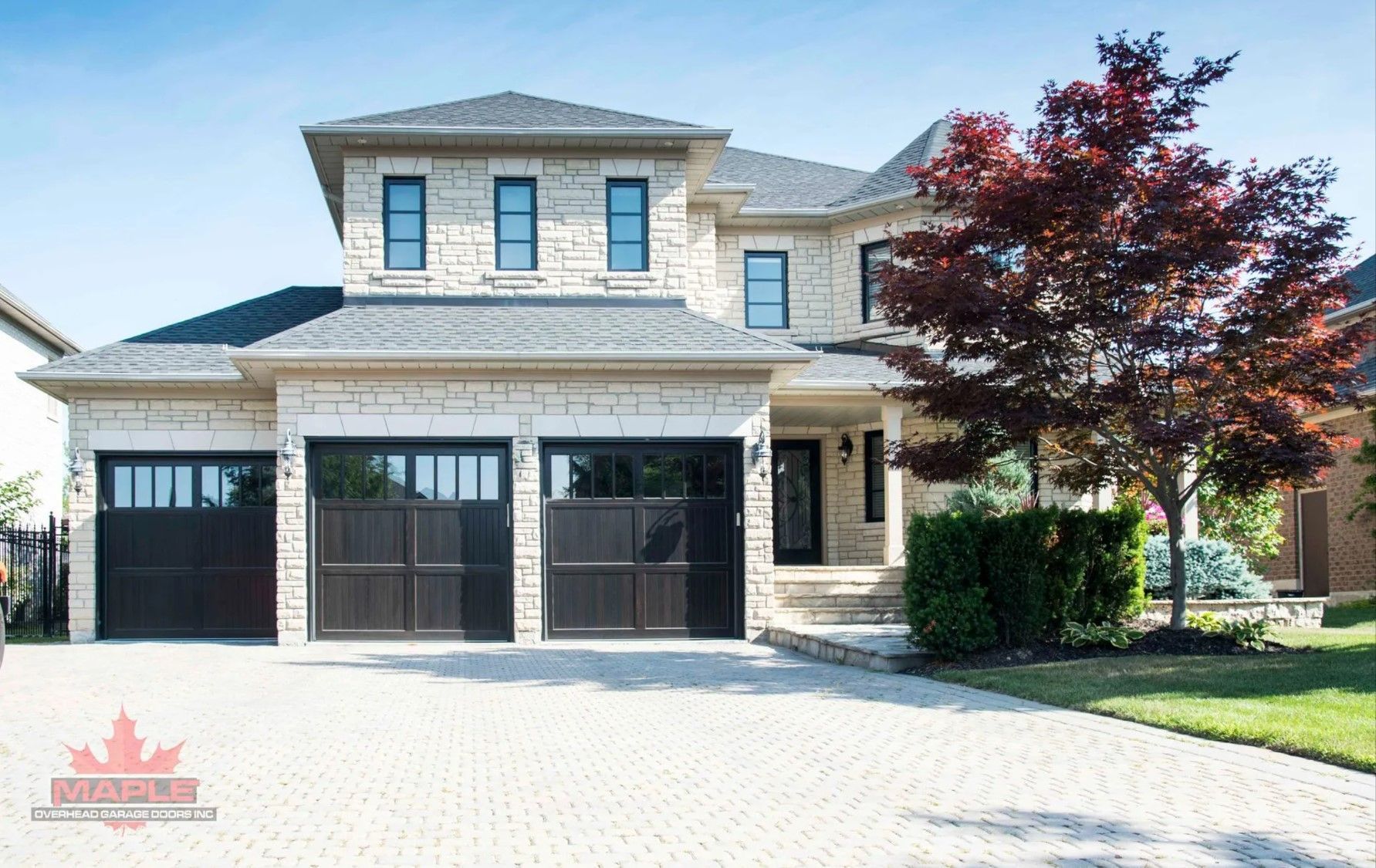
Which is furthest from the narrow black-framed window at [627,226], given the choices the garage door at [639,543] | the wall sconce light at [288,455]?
the wall sconce light at [288,455]

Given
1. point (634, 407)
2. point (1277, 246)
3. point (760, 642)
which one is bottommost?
point (760, 642)

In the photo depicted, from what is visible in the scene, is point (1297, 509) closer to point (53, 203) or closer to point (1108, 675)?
point (1108, 675)

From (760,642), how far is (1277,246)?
7919 mm

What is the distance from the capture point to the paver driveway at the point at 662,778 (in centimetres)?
586

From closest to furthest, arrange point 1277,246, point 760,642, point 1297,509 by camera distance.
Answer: point 1277,246, point 760,642, point 1297,509

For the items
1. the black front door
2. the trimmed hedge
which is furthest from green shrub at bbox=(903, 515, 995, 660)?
the black front door

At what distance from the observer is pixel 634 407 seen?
54.8ft

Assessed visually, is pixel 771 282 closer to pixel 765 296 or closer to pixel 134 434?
pixel 765 296

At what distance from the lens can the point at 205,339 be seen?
18406 mm

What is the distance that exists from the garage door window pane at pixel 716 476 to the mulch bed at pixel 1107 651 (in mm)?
4716

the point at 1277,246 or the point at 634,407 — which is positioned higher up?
the point at 1277,246

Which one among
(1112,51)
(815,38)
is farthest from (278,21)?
(1112,51)

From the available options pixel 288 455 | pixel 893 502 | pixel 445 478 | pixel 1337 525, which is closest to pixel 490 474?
pixel 445 478

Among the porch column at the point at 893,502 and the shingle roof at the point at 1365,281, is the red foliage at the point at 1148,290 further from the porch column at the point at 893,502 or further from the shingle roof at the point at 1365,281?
Answer: the shingle roof at the point at 1365,281
